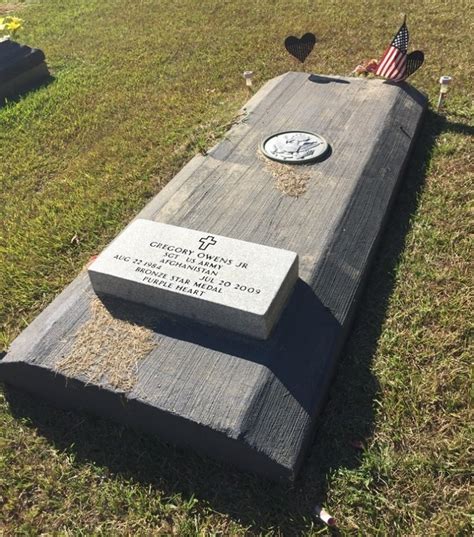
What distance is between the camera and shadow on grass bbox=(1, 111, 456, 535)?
3.33 m

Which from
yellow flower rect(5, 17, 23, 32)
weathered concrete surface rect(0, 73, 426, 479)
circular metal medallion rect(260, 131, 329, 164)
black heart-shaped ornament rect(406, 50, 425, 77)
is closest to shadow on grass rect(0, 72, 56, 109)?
yellow flower rect(5, 17, 23, 32)

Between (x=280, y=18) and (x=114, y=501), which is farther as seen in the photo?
(x=280, y=18)

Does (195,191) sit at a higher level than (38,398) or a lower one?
higher

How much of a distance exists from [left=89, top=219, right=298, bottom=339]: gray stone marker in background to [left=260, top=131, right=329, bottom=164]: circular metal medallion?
6.90 ft

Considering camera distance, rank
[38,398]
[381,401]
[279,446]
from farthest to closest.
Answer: [38,398]
[381,401]
[279,446]

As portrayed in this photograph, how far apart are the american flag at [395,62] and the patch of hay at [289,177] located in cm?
256

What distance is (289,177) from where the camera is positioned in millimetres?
5582

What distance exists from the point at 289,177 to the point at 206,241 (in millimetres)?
1837

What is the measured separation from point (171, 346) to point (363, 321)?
173cm

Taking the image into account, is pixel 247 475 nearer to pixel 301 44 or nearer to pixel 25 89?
pixel 301 44

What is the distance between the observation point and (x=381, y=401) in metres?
3.79

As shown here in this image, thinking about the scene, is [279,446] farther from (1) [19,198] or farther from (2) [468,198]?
(1) [19,198]

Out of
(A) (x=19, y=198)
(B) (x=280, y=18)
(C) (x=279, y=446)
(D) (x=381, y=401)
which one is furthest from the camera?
(B) (x=280, y=18)

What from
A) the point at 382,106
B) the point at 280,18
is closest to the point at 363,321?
the point at 382,106
